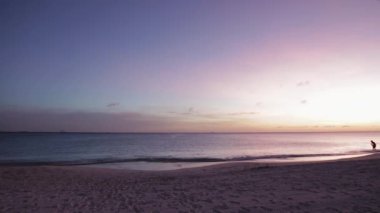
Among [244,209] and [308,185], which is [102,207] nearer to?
[244,209]

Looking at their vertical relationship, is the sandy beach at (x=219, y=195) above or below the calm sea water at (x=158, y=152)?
above

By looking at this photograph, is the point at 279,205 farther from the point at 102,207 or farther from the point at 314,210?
the point at 102,207

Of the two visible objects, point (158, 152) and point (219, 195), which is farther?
Answer: point (158, 152)

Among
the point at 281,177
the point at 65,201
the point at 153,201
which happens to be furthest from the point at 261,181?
the point at 65,201

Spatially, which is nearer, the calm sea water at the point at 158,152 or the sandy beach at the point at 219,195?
the sandy beach at the point at 219,195

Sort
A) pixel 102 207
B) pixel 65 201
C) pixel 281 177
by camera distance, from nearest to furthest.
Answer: pixel 102 207 < pixel 65 201 < pixel 281 177

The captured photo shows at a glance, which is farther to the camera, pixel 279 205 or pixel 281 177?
pixel 281 177

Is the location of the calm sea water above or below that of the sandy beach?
below

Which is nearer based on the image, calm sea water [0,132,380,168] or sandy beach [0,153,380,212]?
sandy beach [0,153,380,212]

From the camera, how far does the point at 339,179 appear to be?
45.0 feet

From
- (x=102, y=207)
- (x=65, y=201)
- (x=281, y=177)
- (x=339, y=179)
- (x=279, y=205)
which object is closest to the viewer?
(x=279, y=205)

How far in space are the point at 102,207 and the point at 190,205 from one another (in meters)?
3.06

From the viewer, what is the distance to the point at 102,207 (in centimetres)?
1046

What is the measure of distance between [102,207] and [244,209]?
4.87 m
